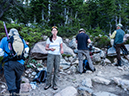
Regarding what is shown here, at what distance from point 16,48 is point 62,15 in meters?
13.7

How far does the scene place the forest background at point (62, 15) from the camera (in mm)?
11930

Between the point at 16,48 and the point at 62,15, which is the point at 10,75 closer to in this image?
the point at 16,48

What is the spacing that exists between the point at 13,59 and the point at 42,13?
12478 mm

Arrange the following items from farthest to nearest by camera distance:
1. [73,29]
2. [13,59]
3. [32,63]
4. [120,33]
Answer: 1. [73,29]
2. [120,33]
3. [32,63]
4. [13,59]

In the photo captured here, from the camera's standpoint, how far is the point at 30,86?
392cm

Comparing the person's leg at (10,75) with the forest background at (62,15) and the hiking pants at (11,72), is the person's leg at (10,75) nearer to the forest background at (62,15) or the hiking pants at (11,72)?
the hiking pants at (11,72)

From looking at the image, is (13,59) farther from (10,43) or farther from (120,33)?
(120,33)

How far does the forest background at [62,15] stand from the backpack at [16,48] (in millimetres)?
4337

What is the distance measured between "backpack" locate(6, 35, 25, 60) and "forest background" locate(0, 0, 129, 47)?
4.34 meters

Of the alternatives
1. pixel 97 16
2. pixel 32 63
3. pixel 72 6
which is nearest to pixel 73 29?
pixel 72 6

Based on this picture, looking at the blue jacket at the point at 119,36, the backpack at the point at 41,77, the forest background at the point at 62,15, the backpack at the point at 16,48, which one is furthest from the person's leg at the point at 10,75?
the blue jacket at the point at 119,36

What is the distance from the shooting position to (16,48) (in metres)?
2.67

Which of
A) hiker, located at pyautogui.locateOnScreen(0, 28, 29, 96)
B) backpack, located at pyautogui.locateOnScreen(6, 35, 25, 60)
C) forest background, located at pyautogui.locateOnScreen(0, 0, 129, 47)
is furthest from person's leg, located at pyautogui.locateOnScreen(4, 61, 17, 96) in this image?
forest background, located at pyautogui.locateOnScreen(0, 0, 129, 47)

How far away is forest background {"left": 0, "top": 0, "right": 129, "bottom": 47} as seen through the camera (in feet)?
39.1
